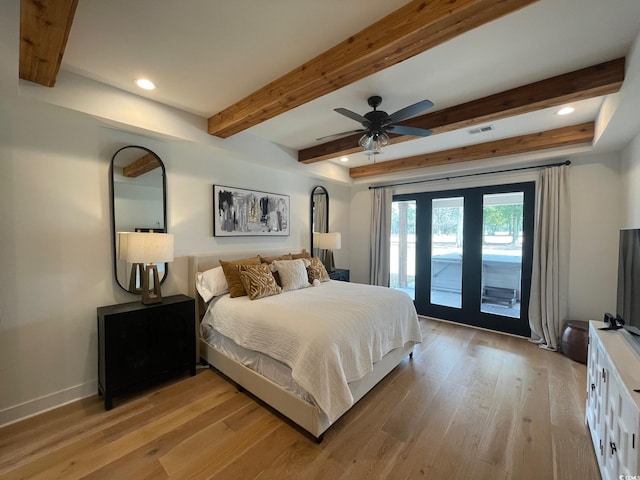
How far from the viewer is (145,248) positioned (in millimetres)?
2322

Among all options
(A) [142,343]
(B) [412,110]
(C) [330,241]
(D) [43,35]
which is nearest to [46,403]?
(A) [142,343]

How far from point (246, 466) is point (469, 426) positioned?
1651mm

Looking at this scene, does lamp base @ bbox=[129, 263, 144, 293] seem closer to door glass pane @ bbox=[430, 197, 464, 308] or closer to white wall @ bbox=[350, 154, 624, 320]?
door glass pane @ bbox=[430, 197, 464, 308]

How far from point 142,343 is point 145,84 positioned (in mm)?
2214

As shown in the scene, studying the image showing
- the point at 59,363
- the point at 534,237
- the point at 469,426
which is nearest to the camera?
the point at 469,426

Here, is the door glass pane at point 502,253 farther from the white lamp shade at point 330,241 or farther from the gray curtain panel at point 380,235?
the white lamp shade at point 330,241

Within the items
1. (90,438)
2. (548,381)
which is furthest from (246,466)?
(548,381)

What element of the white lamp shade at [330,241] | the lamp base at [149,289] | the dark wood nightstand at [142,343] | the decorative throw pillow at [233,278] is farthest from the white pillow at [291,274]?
the lamp base at [149,289]

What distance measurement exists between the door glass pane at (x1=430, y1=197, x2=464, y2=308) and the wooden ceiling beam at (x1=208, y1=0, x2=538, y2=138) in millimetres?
3191

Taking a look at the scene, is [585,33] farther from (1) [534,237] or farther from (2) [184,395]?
(2) [184,395]

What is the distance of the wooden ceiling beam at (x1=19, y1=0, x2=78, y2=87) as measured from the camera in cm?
128

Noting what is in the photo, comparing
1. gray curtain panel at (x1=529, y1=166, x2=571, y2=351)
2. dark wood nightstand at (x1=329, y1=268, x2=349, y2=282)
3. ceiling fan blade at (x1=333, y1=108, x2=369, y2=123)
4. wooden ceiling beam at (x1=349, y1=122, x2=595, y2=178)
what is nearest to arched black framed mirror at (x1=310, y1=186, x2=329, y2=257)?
dark wood nightstand at (x1=329, y1=268, x2=349, y2=282)

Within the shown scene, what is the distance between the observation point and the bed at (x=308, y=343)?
1.84 meters

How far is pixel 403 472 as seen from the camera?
1646mm
